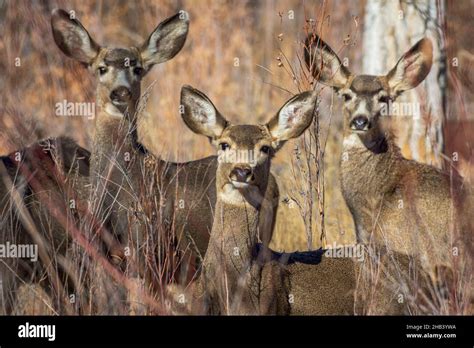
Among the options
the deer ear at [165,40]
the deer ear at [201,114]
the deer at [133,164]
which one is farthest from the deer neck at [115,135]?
the deer ear at [201,114]

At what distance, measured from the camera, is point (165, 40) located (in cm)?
948

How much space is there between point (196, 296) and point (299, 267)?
817 mm

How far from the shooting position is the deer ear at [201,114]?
7.94 m

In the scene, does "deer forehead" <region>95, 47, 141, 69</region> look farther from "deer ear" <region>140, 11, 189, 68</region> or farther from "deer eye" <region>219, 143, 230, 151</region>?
"deer eye" <region>219, 143, 230, 151</region>

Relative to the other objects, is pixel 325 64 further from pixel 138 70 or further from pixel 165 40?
pixel 138 70

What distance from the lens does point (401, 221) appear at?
28.9 feet

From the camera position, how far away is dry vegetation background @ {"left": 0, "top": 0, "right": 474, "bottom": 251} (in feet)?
36.1

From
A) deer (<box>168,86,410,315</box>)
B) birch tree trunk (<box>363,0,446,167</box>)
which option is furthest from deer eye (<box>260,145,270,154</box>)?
birch tree trunk (<box>363,0,446,167</box>)

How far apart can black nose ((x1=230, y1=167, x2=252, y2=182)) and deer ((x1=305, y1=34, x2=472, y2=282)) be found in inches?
58.5

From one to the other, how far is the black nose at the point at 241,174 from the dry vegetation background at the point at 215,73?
8.96ft

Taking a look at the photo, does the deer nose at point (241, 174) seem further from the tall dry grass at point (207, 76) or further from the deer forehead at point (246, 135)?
the tall dry grass at point (207, 76)

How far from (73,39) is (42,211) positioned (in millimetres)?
1404

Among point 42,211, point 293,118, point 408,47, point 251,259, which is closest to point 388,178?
point 293,118
